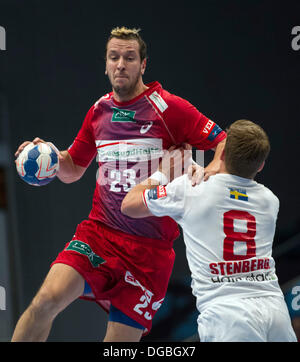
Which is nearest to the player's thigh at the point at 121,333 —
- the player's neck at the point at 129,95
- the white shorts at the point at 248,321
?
the white shorts at the point at 248,321

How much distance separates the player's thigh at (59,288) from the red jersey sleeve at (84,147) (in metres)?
0.78

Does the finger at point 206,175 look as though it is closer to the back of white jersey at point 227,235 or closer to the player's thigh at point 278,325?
the back of white jersey at point 227,235

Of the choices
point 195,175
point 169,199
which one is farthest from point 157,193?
point 195,175

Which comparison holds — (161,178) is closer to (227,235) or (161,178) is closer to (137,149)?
(137,149)

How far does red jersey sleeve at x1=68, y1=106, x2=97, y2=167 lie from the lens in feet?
10.8

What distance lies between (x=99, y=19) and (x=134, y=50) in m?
2.31

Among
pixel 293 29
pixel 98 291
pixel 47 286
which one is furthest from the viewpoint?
pixel 293 29

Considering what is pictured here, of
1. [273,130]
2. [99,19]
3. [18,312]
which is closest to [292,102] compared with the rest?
[273,130]

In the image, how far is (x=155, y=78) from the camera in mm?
5164

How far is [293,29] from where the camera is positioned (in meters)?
5.01

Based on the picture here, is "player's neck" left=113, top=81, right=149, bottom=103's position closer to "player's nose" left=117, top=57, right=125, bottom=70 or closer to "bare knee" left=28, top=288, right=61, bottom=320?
"player's nose" left=117, top=57, right=125, bottom=70

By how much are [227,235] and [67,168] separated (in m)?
1.38

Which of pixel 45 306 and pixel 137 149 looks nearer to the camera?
pixel 45 306

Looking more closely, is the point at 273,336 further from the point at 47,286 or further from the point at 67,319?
the point at 67,319
